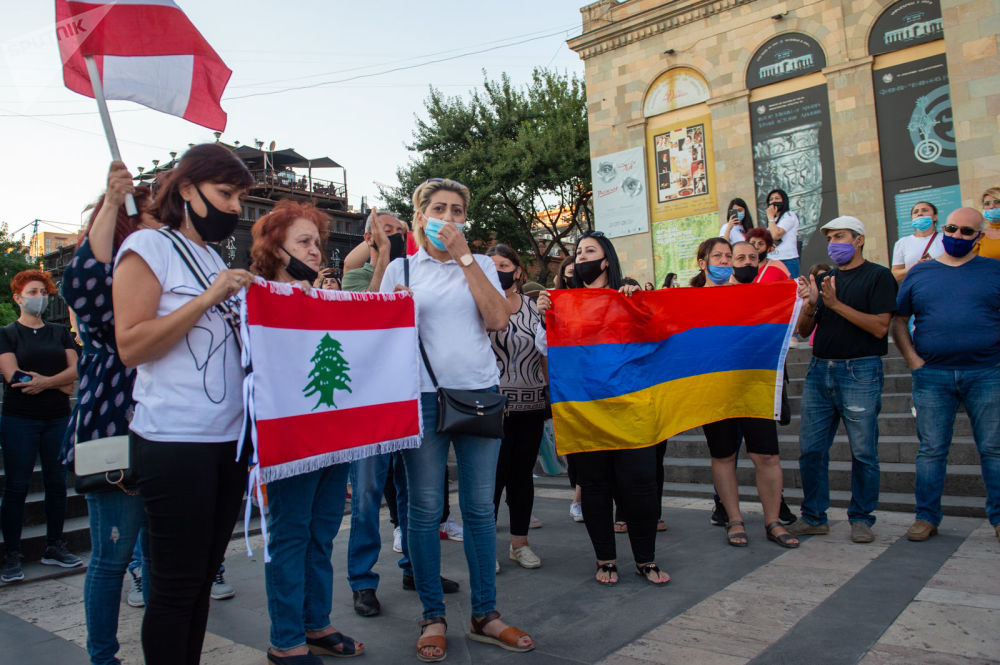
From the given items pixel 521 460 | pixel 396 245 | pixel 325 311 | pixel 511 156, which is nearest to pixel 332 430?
pixel 325 311

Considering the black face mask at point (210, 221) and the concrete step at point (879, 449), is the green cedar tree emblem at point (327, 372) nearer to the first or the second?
the black face mask at point (210, 221)

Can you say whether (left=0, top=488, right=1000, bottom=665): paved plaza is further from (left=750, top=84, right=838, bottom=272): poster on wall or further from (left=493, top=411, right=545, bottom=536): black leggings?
(left=750, top=84, right=838, bottom=272): poster on wall

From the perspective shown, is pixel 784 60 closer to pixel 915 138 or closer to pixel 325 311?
pixel 915 138

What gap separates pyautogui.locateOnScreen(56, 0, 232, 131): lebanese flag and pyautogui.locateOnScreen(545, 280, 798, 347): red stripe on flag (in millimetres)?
2229

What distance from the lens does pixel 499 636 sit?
306cm

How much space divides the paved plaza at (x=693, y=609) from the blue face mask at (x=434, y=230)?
6.17 feet

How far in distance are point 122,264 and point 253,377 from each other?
0.56 metres

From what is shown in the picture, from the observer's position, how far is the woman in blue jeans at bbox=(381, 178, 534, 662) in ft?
10.2

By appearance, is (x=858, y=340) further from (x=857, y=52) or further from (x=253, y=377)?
(x=857, y=52)

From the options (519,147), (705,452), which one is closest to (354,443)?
(705,452)

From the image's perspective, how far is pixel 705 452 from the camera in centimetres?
704

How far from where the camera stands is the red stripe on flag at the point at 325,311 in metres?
2.59

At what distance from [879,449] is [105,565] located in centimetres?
607

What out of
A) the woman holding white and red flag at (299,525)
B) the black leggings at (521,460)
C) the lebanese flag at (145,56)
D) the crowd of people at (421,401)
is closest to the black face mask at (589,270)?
the crowd of people at (421,401)
